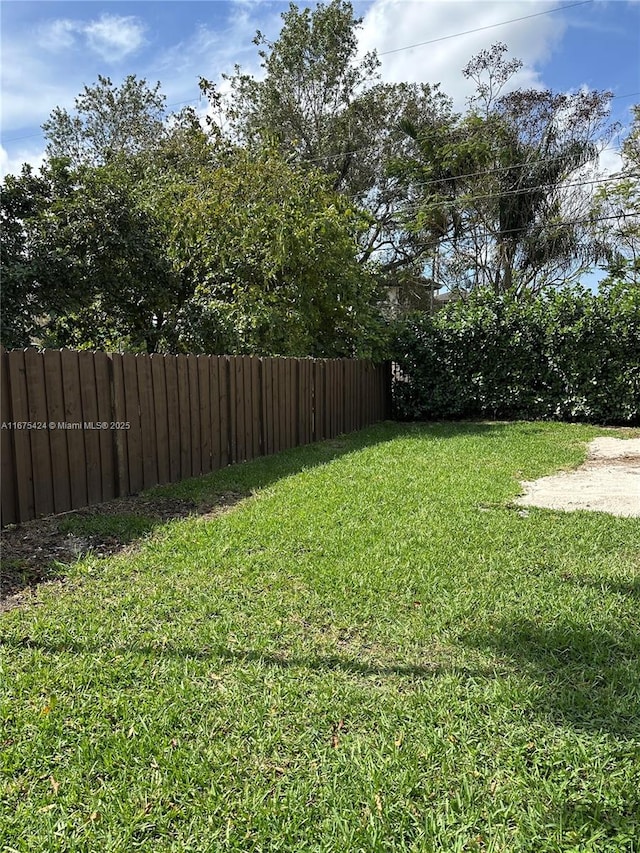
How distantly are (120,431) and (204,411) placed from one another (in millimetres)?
1294

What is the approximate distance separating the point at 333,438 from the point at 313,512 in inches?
189

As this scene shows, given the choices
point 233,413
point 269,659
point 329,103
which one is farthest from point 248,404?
point 329,103

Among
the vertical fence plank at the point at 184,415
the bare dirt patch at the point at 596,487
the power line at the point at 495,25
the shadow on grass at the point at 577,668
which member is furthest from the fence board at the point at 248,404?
the power line at the point at 495,25

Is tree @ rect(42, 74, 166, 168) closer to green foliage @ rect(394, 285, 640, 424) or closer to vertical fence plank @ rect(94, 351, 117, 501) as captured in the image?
green foliage @ rect(394, 285, 640, 424)

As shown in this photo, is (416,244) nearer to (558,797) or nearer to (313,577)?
(313,577)

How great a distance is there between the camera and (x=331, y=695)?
2137 mm

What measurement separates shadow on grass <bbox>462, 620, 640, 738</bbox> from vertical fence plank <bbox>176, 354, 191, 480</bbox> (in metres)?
4.01

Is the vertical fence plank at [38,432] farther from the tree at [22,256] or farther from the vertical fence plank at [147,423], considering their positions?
the tree at [22,256]

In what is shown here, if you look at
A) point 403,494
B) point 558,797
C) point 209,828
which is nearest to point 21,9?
point 403,494

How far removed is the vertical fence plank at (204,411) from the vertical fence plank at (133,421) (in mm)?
967

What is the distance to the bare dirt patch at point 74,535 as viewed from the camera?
10.6 feet

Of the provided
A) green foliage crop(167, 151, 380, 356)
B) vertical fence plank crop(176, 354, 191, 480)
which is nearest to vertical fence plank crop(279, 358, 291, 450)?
green foliage crop(167, 151, 380, 356)

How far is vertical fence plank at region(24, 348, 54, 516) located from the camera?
425 centimetres

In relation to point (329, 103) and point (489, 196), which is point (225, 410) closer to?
point (489, 196)
